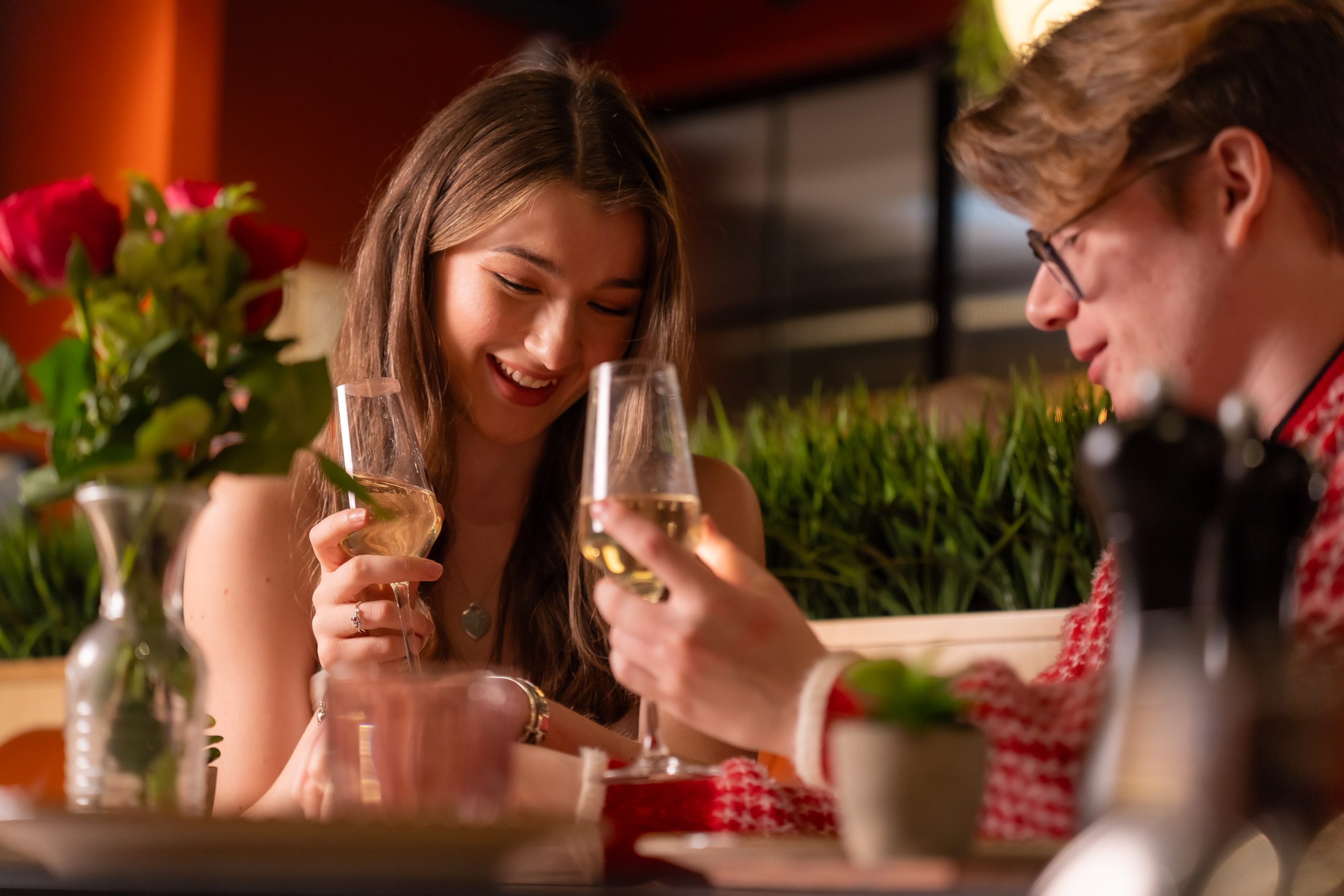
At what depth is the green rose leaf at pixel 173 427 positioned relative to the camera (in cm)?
77

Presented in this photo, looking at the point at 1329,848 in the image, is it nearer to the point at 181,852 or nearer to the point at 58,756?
the point at 181,852

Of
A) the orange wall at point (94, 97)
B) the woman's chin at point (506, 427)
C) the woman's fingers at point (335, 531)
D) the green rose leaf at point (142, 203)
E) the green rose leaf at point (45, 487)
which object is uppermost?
the orange wall at point (94, 97)

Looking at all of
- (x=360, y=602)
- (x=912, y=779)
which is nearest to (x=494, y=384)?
(x=360, y=602)

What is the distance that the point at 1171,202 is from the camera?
3.62 feet

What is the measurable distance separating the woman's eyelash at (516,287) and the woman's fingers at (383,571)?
510 millimetres

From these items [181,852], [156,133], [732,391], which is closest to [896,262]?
[732,391]

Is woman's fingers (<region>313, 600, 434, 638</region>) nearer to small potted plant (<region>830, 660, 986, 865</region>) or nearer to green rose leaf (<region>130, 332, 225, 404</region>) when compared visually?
green rose leaf (<region>130, 332, 225, 404</region>)

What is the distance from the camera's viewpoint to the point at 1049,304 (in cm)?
121

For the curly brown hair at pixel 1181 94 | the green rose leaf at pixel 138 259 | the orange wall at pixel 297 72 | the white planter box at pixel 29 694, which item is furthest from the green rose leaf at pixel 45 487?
the orange wall at pixel 297 72

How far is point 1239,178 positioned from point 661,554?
2.01 ft

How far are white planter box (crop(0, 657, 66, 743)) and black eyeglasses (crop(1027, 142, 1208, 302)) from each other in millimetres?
1952

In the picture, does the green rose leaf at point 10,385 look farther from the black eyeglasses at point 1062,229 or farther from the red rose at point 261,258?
the black eyeglasses at point 1062,229

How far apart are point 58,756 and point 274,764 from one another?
10.6 inches

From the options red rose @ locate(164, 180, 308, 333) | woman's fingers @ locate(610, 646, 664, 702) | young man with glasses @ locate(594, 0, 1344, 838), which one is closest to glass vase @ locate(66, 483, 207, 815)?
red rose @ locate(164, 180, 308, 333)
